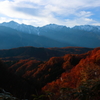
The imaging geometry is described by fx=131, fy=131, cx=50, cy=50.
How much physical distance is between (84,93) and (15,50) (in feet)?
538

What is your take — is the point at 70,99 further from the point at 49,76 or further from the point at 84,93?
the point at 49,76

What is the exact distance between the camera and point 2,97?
206cm

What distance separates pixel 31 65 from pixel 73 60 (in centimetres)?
2307

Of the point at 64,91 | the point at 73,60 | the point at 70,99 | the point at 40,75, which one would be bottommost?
the point at 40,75

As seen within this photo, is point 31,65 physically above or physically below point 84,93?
below

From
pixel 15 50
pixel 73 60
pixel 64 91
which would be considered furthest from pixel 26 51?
pixel 64 91

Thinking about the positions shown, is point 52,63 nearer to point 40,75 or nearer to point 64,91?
point 40,75

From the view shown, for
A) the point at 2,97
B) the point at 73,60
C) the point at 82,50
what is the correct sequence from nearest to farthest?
the point at 2,97 < the point at 73,60 < the point at 82,50

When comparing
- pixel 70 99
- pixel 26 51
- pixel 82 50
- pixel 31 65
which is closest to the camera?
pixel 70 99

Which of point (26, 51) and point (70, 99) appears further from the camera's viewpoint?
point (26, 51)

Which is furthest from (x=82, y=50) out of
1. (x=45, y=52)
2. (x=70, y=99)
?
(x=70, y=99)

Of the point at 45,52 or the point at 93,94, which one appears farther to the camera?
the point at 45,52

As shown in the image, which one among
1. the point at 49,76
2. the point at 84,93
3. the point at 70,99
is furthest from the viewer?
the point at 49,76

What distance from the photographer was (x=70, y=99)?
2.72 m
